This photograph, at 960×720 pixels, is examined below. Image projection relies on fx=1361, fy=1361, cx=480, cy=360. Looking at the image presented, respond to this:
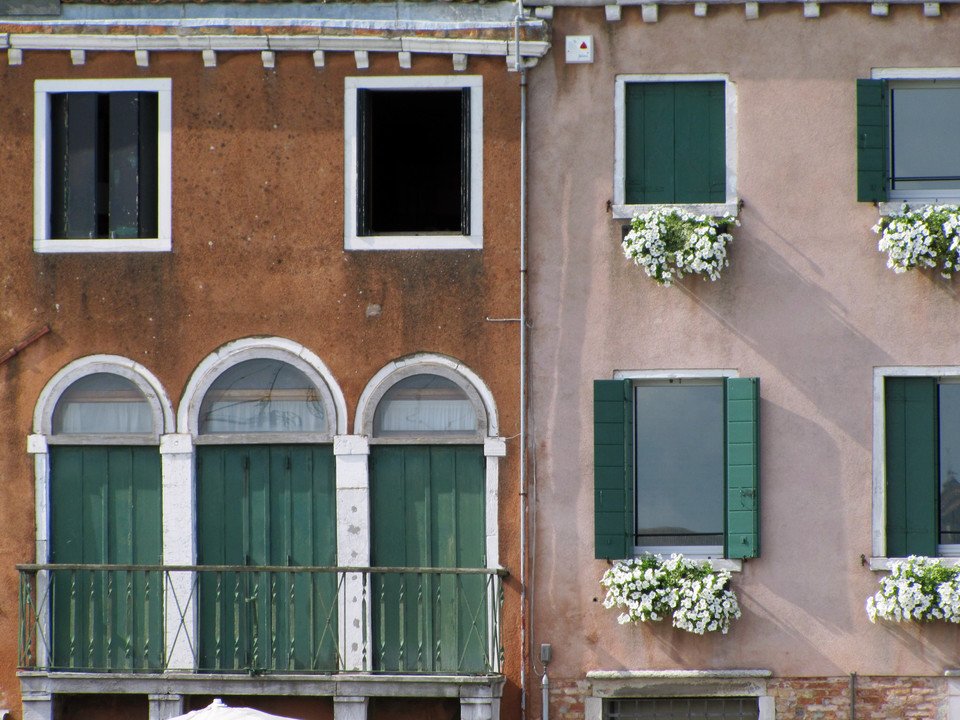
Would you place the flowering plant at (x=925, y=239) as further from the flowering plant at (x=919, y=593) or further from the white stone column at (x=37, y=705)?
A: the white stone column at (x=37, y=705)

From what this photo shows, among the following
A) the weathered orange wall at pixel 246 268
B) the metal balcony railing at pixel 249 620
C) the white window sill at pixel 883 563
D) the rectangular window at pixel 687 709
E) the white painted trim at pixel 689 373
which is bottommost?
the rectangular window at pixel 687 709

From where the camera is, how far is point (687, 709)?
36.0 feet

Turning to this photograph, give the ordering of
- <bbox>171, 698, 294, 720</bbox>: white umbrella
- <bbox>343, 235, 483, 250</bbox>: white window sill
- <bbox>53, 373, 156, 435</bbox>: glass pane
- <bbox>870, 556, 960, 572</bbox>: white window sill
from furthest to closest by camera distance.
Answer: <bbox>53, 373, 156, 435</bbox>: glass pane
<bbox>343, 235, 483, 250</bbox>: white window sill
<bbox>870, 556, 960, 572</bbox>: white window sill
<bbox>171, 698, 294, 720</bbox>: white umbrella

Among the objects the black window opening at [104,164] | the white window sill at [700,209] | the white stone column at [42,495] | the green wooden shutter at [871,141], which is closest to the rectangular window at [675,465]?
the white window sill at [700,209]

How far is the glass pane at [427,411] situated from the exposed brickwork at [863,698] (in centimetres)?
324

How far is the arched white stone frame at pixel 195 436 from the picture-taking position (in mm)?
11109

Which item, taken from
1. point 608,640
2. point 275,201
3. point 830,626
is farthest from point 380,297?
point 830,626

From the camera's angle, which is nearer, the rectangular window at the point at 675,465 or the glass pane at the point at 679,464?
the rectangular window at the point at 675,465

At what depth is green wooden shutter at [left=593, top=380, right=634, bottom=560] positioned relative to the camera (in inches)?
428

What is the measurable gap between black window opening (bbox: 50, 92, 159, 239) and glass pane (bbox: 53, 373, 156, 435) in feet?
4.06

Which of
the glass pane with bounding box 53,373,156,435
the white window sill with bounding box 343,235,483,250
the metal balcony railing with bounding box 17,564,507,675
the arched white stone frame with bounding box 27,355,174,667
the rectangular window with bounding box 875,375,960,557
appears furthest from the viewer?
the glass pane with bounding box 53,373,156,435

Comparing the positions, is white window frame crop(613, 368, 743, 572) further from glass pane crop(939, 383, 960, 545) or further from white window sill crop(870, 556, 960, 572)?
glass pane crop(939, 383, 960, 545)

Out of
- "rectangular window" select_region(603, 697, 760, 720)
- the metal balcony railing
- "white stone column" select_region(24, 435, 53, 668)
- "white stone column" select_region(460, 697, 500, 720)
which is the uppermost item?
"white stone column" select_region(24, 435, 53, 668)

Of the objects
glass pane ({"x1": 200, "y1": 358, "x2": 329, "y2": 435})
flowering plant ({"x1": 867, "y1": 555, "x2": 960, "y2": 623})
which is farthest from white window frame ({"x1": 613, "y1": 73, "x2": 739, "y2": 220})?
flowering plant ({"x1": 867, "y1": 555, "x2": 960, "y2": 623})
